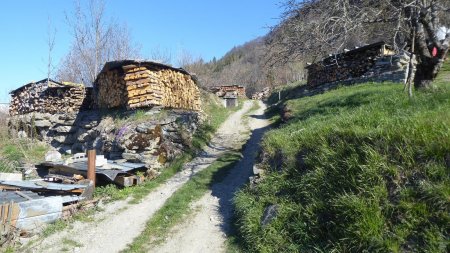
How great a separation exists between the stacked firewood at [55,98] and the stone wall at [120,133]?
1.90 feet

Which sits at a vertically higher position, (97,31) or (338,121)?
(97,31)

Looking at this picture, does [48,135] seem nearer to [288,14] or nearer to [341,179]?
[288,14]

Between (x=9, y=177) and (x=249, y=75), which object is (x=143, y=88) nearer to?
(x=9, y=177)

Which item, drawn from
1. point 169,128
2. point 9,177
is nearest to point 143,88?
point 169,128

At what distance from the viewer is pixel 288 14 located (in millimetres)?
9258

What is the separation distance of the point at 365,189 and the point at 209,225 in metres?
3.44

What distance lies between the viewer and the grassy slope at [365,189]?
3758mm

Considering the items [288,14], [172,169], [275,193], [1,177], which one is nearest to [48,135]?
[1,177]

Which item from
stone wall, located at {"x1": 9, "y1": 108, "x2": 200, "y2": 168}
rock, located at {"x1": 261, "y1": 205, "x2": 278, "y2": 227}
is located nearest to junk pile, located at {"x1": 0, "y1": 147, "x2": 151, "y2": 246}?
stone wall, located at {"x1": 9, "y1": 108, "x2": 200, "y2": 168}

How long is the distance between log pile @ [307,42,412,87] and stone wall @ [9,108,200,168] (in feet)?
22.4

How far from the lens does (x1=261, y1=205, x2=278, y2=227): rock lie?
18.2 ft

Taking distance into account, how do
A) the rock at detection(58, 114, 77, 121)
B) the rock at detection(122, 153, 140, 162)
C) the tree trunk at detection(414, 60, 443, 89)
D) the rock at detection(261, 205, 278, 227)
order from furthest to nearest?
the rock at detection(58, 114, 77, 121)
the rock at detection(122, 153, 140, 162)
the tree trunk at detection(414, 60, 443, 89)
the rock at detection(261, 205, 278, 227)

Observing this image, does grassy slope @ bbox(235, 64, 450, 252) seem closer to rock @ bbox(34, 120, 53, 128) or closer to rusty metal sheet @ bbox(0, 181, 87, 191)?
rusty metal sheet @ bbox(0, 181, 87, 191)

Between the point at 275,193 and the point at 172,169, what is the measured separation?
5620 mm
